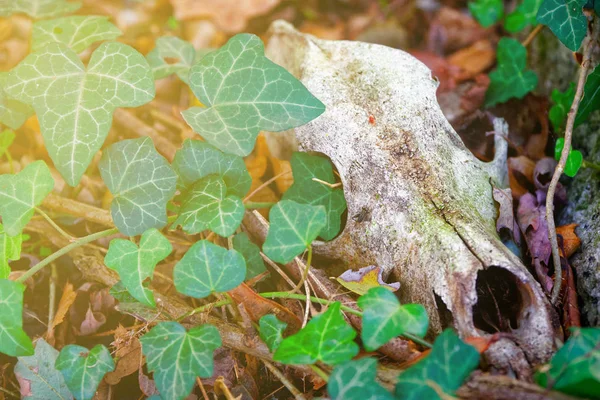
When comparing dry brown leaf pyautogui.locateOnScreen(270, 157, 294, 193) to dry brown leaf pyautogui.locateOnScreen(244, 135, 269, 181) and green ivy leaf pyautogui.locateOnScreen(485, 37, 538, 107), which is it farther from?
green ivy leaf pyautogui.locateOnScreen(485, 37, 538, 107)

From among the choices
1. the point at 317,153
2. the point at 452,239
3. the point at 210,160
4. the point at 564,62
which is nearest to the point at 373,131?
the point at 317,153

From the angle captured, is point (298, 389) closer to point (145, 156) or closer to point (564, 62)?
point (145, 156)

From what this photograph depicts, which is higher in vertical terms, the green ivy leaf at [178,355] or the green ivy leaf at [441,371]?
the green ivy leaf at [441,371]

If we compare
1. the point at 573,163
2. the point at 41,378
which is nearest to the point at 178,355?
the point at 41,378

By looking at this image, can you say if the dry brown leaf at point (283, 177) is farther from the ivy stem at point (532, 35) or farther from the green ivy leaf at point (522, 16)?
the green ivy leaf at point (522, 16)

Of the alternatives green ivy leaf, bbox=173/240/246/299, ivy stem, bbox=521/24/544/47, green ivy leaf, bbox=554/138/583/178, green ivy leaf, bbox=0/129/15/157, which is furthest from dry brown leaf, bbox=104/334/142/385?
ivy stem, bbox=521/24/544/47

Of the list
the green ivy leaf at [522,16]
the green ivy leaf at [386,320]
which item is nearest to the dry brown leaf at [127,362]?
the green ivy leaf at [386,320]

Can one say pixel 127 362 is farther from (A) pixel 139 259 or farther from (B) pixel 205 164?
(B) pixel 205 164
